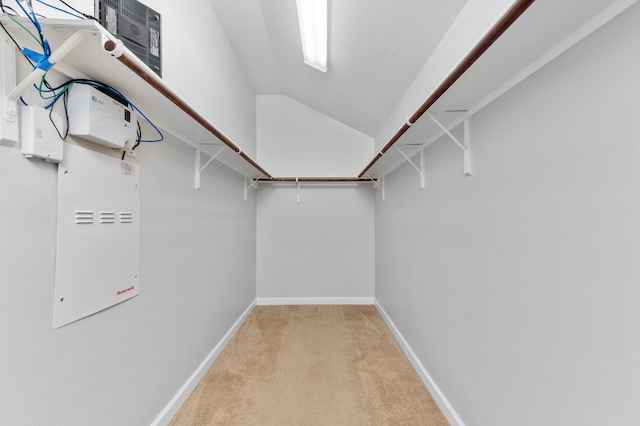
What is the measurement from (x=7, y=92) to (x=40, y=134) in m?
0.12

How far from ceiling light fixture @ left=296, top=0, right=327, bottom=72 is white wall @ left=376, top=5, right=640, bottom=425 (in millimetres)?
1150

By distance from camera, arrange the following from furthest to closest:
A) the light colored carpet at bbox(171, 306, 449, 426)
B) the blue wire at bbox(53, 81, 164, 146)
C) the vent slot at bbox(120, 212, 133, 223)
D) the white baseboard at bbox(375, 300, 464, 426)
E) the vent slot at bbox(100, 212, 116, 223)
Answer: the light colored carpet at bbox(171, 306, 449, 426), the white baseboard at bbox(375, 300, 464, 426), the vent slot at bbox(120, 212, 133, 223), the vent slot at bbox(100, 212, 116, 223), the blue wire at bbox(53, 81, 164, 146)

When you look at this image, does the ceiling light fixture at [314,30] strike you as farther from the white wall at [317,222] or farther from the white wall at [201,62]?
the white wall at [317,222]

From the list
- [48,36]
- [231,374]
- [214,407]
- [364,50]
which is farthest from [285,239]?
[48,36]

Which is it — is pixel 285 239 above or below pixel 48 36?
below

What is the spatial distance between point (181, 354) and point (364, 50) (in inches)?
96.4

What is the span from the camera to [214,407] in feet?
5.49

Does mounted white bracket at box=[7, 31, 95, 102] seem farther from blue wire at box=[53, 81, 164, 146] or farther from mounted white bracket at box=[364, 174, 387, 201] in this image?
mounted white bracket at box=[364, 174, 387, 201]

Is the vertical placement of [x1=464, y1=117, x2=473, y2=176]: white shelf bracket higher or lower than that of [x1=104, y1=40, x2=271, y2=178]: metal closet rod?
lower

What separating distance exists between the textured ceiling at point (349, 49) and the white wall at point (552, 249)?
2.53ft

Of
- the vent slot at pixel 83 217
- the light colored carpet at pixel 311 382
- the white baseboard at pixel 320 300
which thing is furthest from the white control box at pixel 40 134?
the white baseboard at pixel 320 300

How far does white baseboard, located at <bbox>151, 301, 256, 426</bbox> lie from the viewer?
1.50 meters

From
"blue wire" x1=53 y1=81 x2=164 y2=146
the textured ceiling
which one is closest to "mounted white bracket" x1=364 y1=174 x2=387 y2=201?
the textured ceiling

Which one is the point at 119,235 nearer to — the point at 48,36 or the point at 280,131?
the point at 48,36
